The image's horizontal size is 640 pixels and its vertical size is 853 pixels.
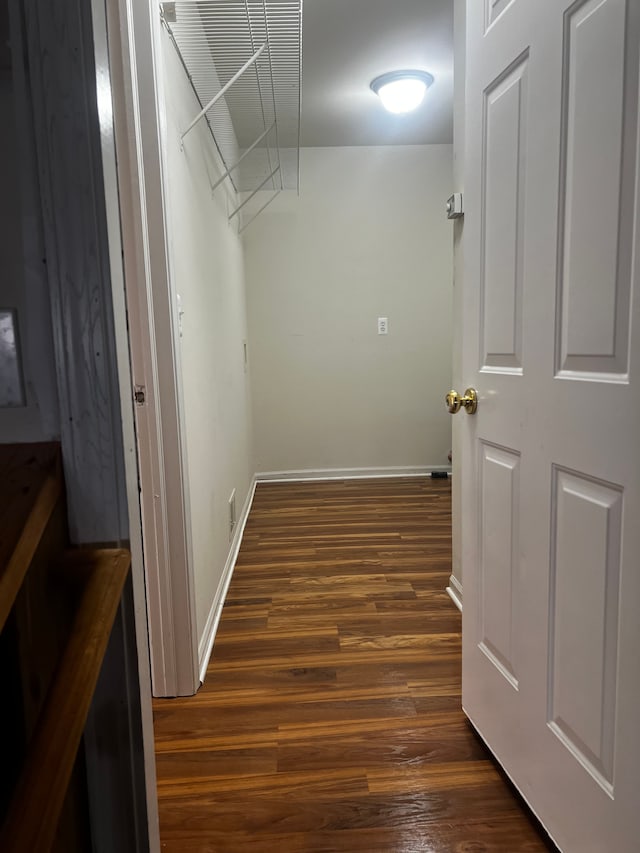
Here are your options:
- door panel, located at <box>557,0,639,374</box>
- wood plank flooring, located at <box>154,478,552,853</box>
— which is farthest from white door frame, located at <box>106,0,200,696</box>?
door panel, located at <box>557,0,639,374</box>

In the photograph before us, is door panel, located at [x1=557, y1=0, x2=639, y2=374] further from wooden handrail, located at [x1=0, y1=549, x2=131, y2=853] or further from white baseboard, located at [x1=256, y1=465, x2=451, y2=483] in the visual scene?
white baseboard, located at [x1=256, y1=465, x2=451, y2=483]

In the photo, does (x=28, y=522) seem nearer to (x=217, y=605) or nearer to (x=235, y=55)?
(x=217, y=605)

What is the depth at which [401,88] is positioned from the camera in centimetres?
291

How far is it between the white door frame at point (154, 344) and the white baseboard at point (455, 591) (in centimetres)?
109

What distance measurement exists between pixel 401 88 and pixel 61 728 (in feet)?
11.0

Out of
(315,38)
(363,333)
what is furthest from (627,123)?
(363,333)

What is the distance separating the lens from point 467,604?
1442mm

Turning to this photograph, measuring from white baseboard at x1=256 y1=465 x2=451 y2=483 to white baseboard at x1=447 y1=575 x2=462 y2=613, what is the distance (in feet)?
6.63

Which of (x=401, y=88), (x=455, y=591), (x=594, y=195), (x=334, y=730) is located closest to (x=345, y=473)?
(x=455, y=591)

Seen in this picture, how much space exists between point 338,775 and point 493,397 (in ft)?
3.40

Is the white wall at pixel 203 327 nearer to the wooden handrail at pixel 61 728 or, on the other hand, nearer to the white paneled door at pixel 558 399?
the white paneled door at pixel 558 399

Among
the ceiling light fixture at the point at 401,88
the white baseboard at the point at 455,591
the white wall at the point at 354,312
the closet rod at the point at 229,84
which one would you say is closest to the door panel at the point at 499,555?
the white baseboard at the point at 455,591

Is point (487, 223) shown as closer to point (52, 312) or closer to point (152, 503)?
point (52, 312)

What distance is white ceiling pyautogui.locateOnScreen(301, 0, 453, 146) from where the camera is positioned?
233cm
